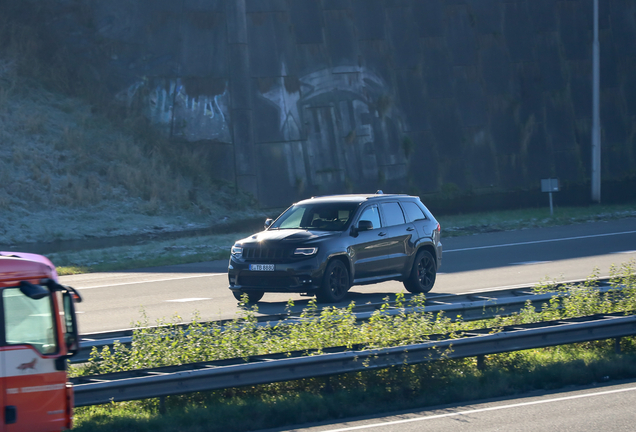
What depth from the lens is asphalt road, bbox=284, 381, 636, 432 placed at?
683cm

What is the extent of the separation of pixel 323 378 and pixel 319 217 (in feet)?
20.8

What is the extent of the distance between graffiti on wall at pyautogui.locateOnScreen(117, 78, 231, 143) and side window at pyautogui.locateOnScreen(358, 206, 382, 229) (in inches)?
910

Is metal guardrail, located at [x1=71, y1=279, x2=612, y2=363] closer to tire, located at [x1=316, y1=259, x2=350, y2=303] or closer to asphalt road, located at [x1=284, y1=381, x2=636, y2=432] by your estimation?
tire, located at [x1=316, y1=259, x2=350, y2=303]

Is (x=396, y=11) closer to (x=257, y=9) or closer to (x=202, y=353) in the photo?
(x=257, y=9)

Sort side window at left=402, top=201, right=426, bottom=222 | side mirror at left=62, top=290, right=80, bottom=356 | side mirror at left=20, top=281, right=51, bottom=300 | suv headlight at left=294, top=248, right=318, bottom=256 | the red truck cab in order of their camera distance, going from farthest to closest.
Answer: side window at left=402, top=201, right=426, bottom=222, suv headlight at left=294, top=248, right=318, bottom=256, side mirror at left=62, top=290, right=80, bottom=356, the red truck cab, side mirror at left=20, top=281, right=51, bottom=300

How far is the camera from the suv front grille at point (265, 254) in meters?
13.1

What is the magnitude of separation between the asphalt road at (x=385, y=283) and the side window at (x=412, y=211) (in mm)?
1390

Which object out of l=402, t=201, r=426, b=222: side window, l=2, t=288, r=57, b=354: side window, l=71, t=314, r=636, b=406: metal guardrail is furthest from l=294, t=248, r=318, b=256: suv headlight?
l=2, t=288, r=57, b=354: side window

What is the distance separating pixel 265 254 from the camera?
13.3m

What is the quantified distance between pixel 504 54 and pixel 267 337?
3955cm

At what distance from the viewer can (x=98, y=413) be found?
23.6ft

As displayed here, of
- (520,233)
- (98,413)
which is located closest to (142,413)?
(98,413)

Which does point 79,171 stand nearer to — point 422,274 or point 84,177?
point 84,177

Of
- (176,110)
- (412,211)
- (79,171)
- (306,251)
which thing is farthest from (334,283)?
(176,110)
